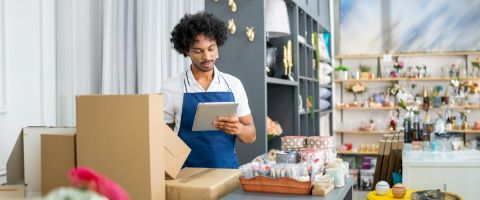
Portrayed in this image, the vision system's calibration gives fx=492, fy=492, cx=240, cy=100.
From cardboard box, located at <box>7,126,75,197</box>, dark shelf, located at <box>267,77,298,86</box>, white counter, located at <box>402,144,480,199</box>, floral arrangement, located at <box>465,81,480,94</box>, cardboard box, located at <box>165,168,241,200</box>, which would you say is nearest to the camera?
cardboard box, located at <box>165,168,241,200</box>

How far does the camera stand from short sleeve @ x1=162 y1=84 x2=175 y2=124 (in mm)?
2436

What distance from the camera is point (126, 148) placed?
5.07 feet

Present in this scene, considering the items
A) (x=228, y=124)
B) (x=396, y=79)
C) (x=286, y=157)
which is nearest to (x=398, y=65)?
(x=396, y=79)

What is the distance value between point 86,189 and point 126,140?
85 cm

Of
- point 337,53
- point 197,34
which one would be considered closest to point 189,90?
point 197,34

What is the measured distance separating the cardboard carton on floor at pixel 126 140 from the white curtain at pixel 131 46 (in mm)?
1104

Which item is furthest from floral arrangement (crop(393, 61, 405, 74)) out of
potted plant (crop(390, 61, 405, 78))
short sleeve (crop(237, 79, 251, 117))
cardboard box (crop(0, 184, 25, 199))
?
cardboard box (crop(0, 184, 25, 199))

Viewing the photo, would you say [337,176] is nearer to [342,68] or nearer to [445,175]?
[445,175]

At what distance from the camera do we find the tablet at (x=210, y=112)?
1949 mm

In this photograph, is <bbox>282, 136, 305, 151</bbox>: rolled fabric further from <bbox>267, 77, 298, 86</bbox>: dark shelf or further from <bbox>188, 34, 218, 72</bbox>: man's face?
<bbox>267, 77, 298, 86</bbox>: dark shelf

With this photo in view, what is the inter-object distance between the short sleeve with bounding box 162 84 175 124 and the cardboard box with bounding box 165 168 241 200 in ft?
1.97

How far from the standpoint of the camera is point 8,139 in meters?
2.27

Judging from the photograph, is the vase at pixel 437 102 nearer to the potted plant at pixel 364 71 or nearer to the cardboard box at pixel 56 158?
the potted plant at pixel 364 71

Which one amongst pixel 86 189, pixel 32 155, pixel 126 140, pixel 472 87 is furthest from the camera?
pixel 472 87
